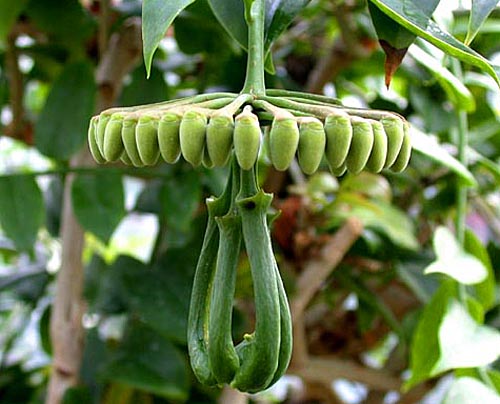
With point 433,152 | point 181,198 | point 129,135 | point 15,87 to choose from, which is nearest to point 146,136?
point 129,135

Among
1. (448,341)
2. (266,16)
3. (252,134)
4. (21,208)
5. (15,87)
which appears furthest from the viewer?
(15,87)

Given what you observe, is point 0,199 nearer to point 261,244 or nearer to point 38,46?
point 38,46

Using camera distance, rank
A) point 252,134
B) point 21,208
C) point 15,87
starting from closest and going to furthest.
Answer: point 252,134 → point 21,208 → point 15,87

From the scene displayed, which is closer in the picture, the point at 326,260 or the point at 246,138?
the point at 246,138

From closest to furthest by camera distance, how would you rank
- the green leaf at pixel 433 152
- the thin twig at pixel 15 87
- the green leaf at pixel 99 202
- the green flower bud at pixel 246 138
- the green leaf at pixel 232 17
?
the green flower bud at pixel 246 138 → the green leaf at pixel 232 17 → the green leaf at pixel 433 152 → the green leaf at pixel 99 202 → the thin twig at pixel 15 87

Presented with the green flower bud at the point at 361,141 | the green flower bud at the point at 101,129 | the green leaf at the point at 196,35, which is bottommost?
the green leaf at the point at 196,35

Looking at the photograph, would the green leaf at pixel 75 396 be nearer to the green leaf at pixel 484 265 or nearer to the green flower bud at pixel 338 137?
the green leaf at pixel 484 265

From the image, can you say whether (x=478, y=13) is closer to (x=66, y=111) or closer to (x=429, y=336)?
(x=429, y=336)

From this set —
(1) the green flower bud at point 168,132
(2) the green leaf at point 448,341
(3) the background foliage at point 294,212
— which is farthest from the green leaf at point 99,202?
(1) the green flower bud at point 168,132
